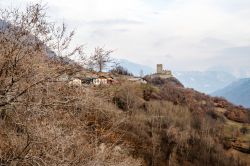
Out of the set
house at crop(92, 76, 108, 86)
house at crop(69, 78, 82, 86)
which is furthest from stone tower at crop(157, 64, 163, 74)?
house at crop(69, 78, 82, 86)

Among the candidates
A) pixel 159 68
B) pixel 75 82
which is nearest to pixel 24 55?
pixel 75 82

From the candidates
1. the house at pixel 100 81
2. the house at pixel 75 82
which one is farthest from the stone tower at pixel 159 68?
the house at pixel 75 82

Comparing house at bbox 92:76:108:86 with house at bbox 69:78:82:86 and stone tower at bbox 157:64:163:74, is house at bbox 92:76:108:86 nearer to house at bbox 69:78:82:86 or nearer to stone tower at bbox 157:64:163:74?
house at bbox 69:78:82:86

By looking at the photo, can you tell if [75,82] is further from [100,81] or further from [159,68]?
[159,68]

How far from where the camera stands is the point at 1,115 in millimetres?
7887

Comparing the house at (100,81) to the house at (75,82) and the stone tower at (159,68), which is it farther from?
the stone tower at (159,68)

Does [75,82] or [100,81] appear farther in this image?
[100,81]

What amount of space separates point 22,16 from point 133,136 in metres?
45.5

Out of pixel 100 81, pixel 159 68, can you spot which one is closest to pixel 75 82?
pixel 100 81

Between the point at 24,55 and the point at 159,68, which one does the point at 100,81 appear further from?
the point at 159,68

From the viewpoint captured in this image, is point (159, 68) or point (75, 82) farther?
point (159, 68)

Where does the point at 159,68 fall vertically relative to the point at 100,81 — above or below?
above

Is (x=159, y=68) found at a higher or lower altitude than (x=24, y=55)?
higher

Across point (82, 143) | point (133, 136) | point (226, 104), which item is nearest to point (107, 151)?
point (82, 143)
